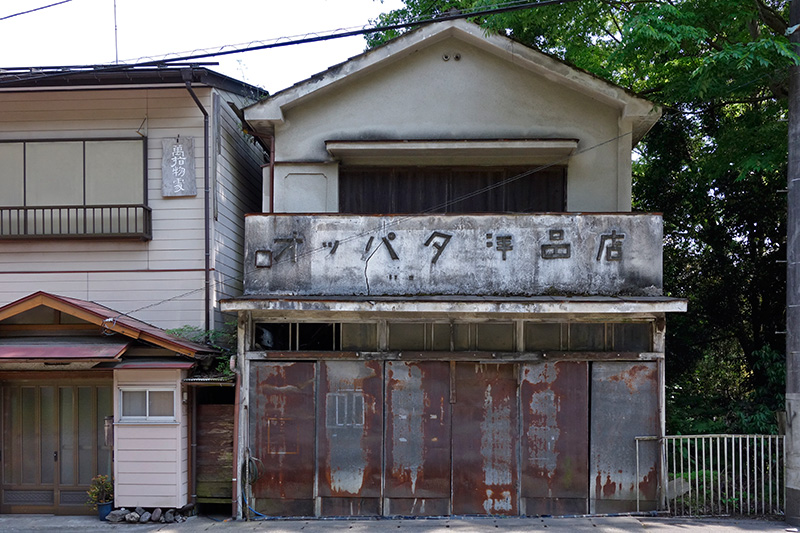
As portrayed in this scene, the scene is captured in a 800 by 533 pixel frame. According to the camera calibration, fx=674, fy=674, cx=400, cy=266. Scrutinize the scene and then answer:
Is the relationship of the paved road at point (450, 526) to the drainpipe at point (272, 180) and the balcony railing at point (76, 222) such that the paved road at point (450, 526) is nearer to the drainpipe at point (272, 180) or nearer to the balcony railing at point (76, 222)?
the balcony railing at point (76, 222)

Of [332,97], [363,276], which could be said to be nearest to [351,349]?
[363,276]

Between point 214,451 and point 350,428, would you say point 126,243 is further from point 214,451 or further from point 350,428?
point 350,428

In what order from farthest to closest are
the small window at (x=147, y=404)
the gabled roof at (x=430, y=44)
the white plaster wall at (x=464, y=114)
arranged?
the white plaster wall at (x=464, y=114), the gabled roof at (x=430, y=44), the small window at (x=147, y=404)

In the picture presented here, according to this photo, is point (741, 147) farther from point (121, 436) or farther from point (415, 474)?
point (121, 436)

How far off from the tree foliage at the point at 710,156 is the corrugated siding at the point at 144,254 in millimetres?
6342

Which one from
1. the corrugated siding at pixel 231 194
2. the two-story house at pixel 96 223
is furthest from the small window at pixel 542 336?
the corrugated siding at pixel 231 194

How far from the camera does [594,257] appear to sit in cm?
1098

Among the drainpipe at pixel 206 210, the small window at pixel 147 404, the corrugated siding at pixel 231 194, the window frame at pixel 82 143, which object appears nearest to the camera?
the small window at pixel 147 404

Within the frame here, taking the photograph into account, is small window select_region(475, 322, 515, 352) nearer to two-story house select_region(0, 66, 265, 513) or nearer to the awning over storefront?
the awning over storefront

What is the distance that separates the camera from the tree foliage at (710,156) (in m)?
11.6

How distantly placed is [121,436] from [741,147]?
1252 cm

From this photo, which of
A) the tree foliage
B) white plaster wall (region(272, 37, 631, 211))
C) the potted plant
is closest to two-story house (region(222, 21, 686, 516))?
white plaster wall (region(272, 37, 631, 211))

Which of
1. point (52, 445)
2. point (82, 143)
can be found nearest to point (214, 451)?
point (52, 445)

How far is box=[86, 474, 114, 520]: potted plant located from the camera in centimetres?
1112
